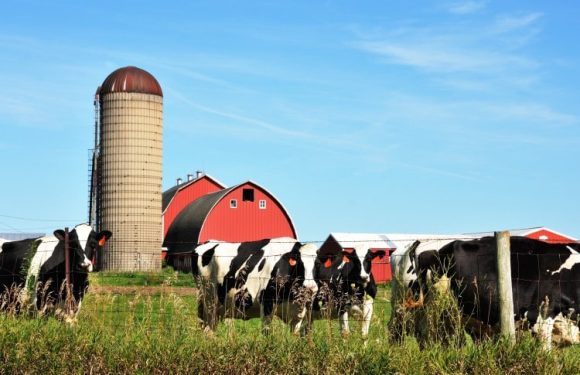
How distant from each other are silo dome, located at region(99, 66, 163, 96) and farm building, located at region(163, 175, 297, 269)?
6570 mm

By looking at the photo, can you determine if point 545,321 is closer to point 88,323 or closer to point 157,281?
point 88,323

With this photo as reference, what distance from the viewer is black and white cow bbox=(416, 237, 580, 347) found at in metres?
9.82

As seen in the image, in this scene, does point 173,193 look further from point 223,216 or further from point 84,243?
point 84,243

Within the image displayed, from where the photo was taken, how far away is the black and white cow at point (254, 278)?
11.9 meters

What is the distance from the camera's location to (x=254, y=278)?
500 inches

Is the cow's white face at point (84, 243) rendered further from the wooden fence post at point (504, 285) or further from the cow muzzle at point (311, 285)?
the wooden fence post at point (504, 285)

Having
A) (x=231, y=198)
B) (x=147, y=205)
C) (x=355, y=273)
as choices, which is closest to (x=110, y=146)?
(x=147, y=205)

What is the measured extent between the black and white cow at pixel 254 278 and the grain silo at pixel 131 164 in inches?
1149

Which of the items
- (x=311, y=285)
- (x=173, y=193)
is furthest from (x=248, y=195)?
(x=311, y=285)

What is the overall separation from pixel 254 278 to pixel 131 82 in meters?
33.0

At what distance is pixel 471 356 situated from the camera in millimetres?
7328

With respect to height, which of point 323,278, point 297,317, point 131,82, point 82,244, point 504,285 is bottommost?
point 297,317

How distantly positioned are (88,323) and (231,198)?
38.6m

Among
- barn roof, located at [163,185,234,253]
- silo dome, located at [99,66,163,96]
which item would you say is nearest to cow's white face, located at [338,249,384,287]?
barn roof, located at [163,185,234,253]
